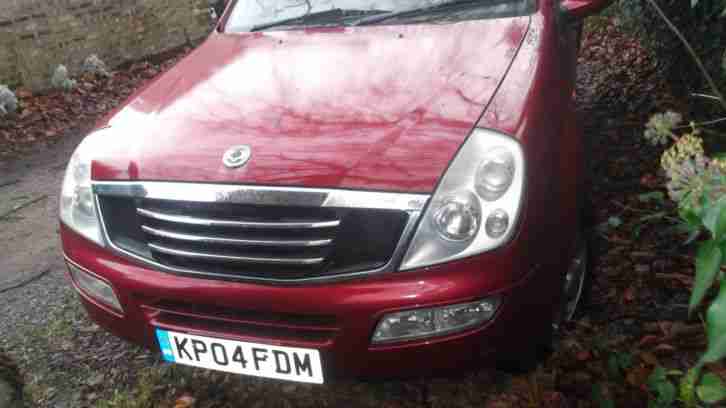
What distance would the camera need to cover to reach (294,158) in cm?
176

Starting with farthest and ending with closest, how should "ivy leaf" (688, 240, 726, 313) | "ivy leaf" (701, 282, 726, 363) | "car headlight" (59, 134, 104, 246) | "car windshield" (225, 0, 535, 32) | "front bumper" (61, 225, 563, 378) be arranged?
"car windshield" (225, 0, 535, 32), "car headlight" (59, 134, 104, 246), "front bumper" (61, 225, 563, 378), "ivy leaf" (688, 240, 726, 313), "ivy leaf" (701, 282, 726, 363)

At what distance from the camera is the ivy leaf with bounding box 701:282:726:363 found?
102cm

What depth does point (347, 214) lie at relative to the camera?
5.39ft

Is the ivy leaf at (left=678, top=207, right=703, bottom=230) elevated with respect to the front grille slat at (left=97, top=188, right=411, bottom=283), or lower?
elevated

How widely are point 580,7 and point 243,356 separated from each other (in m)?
1.89

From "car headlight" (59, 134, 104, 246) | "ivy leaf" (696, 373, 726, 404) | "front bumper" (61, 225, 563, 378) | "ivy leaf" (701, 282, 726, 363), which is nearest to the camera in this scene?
"ivy leaf" (701, 282, 726, 363)

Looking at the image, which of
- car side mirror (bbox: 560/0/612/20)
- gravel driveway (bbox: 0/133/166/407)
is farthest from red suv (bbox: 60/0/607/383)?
gravel driveway (bbox: 0/133/166/407)

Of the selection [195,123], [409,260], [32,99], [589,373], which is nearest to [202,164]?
[195,123]

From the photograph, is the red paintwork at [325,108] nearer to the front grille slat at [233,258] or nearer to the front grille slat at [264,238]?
the front grille slat at [264,238]

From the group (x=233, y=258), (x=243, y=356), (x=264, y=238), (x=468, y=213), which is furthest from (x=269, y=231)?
(x=468, y=213)

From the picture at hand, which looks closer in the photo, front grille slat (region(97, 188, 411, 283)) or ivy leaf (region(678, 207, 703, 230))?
ivy leaf (region(678, 207, 703, 230))

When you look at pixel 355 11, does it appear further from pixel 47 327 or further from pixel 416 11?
pixel 47 327

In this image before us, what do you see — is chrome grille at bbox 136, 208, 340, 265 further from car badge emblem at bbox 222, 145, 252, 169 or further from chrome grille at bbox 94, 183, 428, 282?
car badge emblem at bbox 222, 145, 252, 169

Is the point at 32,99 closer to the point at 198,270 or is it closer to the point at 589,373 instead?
the point at 198,270
